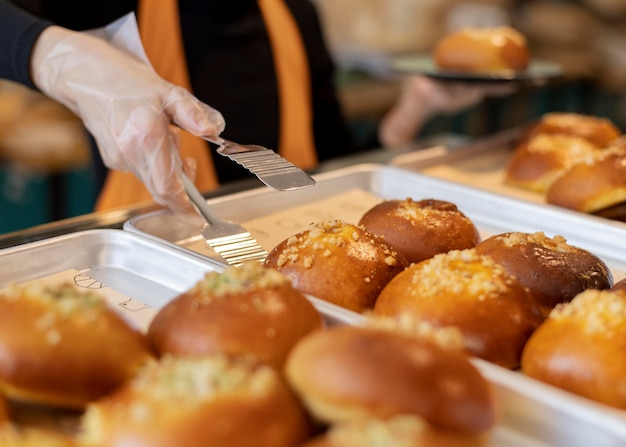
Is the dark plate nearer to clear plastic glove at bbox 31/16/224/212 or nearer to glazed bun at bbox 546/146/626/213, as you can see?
glazed bun at bbox 546/146/626/213

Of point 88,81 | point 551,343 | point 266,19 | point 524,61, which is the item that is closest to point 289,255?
point 551,343

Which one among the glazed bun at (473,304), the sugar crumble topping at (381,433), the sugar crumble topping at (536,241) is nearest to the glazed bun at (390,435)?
the sugar crumble topping at (381,433)

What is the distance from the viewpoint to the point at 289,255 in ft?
3.22

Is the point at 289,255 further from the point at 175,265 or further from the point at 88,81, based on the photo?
the point at 88,81

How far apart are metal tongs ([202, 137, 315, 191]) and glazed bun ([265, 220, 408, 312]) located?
3.5 inches

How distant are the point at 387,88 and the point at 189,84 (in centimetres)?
205

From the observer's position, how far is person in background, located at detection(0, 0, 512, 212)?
124cm

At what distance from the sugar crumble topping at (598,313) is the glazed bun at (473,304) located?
0.16 ft

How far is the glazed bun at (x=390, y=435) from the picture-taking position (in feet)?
1.63

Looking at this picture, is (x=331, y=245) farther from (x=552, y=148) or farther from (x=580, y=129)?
(x=580, y=129)

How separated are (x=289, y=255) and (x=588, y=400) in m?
0.41

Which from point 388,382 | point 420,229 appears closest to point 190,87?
point 420,229

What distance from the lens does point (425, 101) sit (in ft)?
7.74

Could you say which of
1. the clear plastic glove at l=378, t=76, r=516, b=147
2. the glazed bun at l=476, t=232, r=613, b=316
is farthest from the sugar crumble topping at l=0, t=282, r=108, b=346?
the clear plastic glove at l=378, t=76, r=516, b=147
